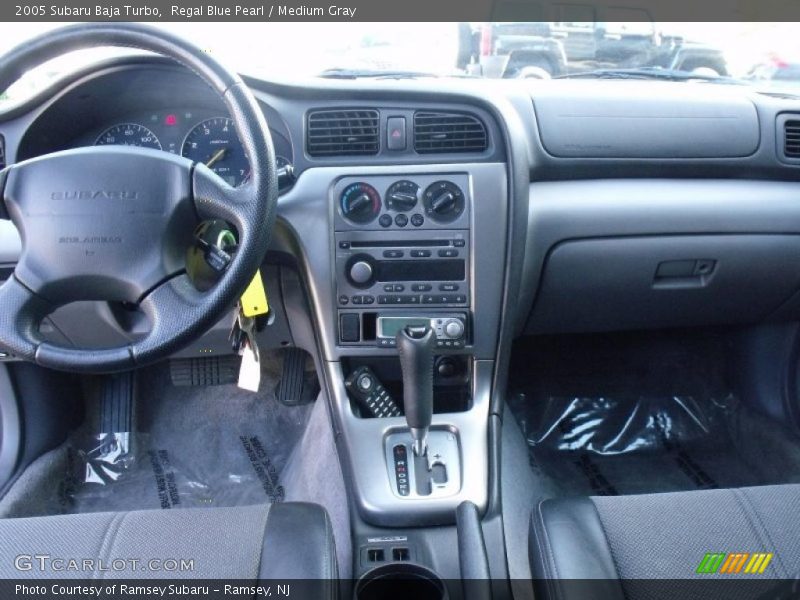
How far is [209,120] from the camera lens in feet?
5.42

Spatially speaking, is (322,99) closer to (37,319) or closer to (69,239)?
(69,239)

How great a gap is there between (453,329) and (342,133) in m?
0.51

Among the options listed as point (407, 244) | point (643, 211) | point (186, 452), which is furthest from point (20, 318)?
point (643, 211)

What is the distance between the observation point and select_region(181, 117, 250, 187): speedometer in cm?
164

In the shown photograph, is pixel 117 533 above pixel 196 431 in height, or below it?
above

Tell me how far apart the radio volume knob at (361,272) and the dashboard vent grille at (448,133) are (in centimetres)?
28

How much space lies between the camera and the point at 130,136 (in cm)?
170

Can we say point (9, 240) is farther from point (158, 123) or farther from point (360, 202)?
point (360, 202)

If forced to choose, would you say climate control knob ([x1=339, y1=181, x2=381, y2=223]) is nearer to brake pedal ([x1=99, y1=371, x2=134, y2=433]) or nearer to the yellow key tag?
the yellow key tag

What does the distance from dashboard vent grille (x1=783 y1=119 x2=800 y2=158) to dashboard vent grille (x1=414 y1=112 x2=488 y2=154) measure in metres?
0.88

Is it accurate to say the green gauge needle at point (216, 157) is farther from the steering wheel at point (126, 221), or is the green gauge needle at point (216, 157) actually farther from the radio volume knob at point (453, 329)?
the radio volume knob at point (453, 329)

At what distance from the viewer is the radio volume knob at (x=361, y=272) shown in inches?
65.4
